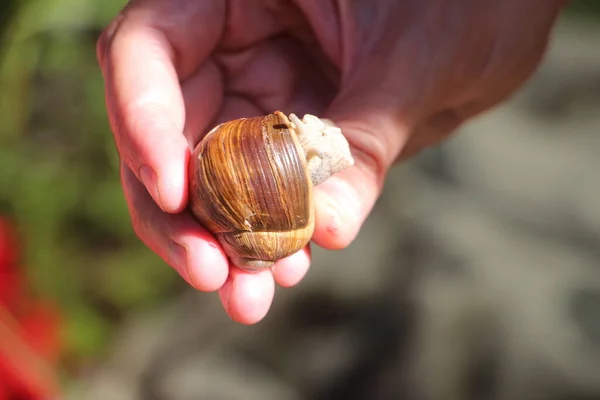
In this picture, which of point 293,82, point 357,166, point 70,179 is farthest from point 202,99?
point 70,179

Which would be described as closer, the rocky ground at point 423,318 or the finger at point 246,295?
the finger at point 246,295

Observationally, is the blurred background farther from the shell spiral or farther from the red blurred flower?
the shell spiral

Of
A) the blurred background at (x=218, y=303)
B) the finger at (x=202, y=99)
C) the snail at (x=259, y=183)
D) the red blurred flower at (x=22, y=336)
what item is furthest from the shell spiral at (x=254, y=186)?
the blurred background at (x=218, y=303)

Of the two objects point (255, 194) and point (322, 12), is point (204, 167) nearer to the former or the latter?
point (255, 194)

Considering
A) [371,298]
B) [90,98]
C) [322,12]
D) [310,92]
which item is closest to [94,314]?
[90,98]

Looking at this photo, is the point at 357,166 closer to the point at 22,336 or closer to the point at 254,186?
the point at 254,186

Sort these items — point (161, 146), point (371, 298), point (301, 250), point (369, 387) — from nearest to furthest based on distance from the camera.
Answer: point (161, 146) → point (301, 250) → point (369, 387) → point (371, 298)

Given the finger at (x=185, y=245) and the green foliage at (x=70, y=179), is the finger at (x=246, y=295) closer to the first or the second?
the finger at (x=185, y=245)
